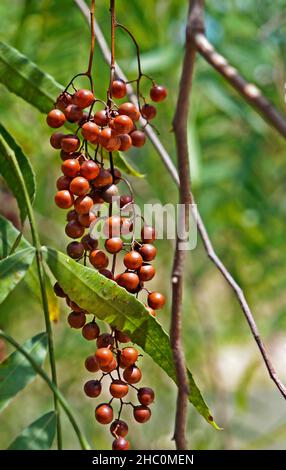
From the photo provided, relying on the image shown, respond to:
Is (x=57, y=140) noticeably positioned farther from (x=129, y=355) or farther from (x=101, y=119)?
(x=129, y=355)

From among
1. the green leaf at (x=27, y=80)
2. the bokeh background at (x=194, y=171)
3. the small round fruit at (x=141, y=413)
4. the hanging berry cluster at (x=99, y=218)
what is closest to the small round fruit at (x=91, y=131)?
the hanging berry cluster at (x=99, y=218)

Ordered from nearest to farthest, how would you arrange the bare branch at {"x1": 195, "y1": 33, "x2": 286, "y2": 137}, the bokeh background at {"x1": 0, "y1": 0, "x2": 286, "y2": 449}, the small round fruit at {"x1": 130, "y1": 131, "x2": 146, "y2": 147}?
the bare branch at {"x1": 195, "y1": 33, "x2": 286, "y2": 137} < the small round fruit at {"x1": 130, "y1": 131, "x2": 146, "y2": 147} < the bokeh background at {"x1": 0, "y1": 0, "x2": 286, "y2": 449}

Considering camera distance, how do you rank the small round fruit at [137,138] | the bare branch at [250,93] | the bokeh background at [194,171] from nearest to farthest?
the bare branch at [250,93], the small round fruit at [137,138], the bokeh background at [194,171]

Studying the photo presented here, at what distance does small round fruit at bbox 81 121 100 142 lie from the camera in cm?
57

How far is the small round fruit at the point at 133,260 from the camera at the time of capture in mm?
581

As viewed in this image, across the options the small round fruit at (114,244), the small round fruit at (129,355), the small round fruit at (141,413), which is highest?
the small round fruit at (114,244)

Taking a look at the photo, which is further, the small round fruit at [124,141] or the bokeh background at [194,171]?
the bokeh background at [194,171]

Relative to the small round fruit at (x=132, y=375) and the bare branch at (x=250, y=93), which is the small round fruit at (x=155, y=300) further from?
the bare branch at (x=250, y=93)

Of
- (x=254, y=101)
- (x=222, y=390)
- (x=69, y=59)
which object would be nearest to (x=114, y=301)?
(x=254, y=101)

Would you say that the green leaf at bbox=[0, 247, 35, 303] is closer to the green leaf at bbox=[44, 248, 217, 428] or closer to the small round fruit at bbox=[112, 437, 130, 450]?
the green leaf at bbox=[44, 248, 217, 428]

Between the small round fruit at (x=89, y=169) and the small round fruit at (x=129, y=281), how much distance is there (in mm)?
76

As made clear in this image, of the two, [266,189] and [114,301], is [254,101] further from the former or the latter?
[266,189]

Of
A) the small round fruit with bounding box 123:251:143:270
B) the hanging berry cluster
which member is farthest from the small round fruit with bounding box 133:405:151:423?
the small round fruit with bounding box 123:251:143:270

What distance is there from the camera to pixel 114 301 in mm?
562
